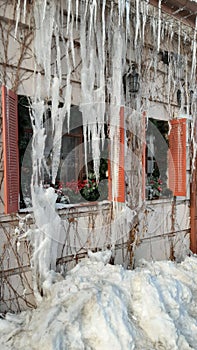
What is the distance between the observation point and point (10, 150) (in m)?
2.28

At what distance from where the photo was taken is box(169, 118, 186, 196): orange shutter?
3.64 m

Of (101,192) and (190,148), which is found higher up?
(190,148)

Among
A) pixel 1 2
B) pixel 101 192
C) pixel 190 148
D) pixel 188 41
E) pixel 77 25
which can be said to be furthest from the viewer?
pixel 190 148

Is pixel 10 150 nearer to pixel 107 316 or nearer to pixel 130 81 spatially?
pixel 107 316

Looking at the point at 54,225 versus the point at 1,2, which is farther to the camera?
the point at 54,225

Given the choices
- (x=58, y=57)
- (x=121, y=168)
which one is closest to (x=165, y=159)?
(x=121, y=168)

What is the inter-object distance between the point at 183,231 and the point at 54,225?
7.73 feet

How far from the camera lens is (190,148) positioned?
159 inches

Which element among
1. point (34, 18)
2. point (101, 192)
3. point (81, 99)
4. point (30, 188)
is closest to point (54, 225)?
point (30, 188)

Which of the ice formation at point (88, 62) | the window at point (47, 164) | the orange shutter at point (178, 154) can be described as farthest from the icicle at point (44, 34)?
the orange shutter at point (178, 154)

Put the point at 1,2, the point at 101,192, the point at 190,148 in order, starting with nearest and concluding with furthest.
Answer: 1. the point at 1,2
2. the point at 101,192
3. the point at 190,148

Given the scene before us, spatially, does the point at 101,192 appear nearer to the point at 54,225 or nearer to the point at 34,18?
the point at 54,225

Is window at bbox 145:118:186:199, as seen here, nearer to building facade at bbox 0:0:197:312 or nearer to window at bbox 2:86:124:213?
building facade at bbox 0:0:197:312

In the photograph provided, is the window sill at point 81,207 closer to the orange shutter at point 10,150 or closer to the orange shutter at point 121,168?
the orange shutter at point 121,168
